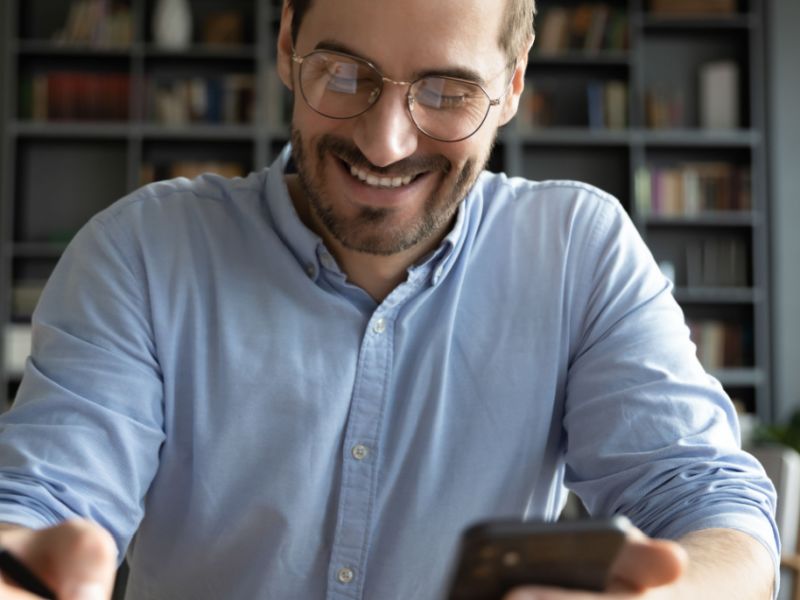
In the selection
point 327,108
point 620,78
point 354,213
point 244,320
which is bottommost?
point 244,320

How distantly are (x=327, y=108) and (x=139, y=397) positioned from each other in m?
0.40

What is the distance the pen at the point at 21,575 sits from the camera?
2.53 feet

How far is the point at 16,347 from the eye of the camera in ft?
18.1

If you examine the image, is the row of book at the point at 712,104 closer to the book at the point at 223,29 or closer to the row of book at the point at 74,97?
the book at the point at 223,29

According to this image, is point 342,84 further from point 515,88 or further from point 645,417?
point 645,417

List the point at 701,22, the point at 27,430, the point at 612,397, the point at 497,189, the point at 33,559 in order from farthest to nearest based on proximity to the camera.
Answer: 1. the point at 701,22
2. the point at 497,189
3. the point at 612,397
4. the point at 27,430
5. the point at 33,559

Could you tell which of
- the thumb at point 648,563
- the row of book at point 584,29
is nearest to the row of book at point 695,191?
the row of book at point 584,29

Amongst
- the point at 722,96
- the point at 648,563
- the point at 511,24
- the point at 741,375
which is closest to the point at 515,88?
the point at 511,24

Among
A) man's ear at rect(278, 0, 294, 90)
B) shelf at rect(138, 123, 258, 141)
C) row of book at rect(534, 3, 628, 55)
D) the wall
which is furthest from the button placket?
the wall

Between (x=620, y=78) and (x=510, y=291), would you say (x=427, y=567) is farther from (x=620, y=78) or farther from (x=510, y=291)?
(x=620, y=78)

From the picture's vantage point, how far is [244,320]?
1.38 metres

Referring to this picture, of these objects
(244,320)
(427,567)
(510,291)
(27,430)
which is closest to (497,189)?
(510,291)

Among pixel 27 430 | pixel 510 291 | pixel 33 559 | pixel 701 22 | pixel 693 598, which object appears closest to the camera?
pixel 33 559

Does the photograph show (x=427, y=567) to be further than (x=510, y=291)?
No
